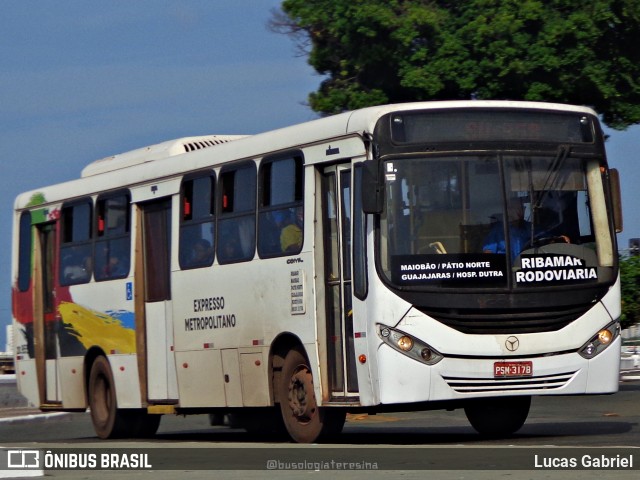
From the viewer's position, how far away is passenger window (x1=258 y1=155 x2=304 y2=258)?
16.1 m

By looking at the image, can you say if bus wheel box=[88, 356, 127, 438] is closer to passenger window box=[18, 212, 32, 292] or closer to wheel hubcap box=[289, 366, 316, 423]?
passenger window box=[18, 212, 32, 292]

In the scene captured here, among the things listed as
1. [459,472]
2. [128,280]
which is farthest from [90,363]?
[459,472]

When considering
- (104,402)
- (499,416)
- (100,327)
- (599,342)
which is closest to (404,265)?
(599,342)

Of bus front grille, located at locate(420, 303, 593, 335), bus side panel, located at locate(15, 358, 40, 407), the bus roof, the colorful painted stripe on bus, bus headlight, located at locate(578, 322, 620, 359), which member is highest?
the bus roof

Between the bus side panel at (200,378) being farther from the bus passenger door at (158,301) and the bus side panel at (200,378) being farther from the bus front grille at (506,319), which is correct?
the bus front grille at (506,319)

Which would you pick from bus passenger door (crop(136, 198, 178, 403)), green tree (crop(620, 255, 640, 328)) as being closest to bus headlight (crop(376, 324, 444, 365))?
bus passenger door (crop(136, 198, 178, 403))

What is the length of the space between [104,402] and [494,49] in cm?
987

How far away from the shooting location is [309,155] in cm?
1600

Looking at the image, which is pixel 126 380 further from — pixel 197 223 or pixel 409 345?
pixel 409 345

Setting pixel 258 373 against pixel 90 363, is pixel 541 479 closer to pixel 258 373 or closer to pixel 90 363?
pixel 258 373

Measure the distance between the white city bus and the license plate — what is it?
0.02 m

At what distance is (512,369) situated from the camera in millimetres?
14781

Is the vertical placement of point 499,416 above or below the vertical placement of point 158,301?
below

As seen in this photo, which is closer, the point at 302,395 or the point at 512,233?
the point at 512,233
